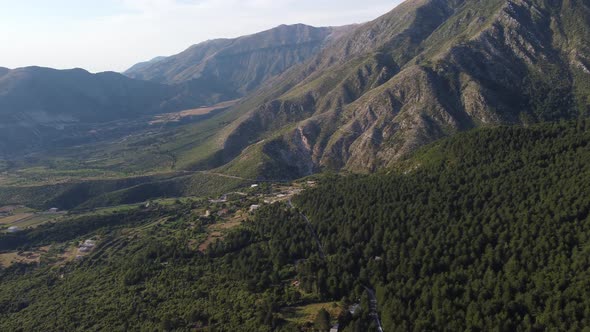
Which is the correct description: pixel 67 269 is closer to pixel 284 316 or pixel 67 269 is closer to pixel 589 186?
pixel 284 316

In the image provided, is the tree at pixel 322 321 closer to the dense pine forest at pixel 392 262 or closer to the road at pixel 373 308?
the dense pine forest at pixel 392 262

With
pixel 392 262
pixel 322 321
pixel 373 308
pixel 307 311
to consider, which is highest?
pixel 392 262

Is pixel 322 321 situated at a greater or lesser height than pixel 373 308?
greater

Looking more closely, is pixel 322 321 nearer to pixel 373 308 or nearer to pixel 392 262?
pixel 373 308

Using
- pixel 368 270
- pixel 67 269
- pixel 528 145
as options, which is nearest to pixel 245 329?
pixel 368 270

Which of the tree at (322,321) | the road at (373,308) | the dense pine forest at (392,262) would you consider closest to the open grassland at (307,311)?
the dense pine forest at (392,262)

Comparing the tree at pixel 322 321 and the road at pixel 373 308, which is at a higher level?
the tree at pixel 322 321

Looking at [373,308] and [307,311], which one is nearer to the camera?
[373,308]

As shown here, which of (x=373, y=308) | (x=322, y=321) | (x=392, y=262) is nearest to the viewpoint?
(x=322, y=321)

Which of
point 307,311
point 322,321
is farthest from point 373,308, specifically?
point 307,311

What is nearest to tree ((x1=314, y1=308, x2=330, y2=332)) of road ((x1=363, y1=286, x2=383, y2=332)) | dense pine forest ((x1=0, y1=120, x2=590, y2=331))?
dense pine forest ((x1=0, y1=120, x2=590, y2=331))
